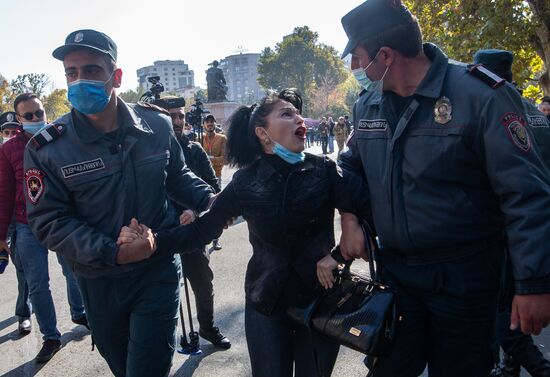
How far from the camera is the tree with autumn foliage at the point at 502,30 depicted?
819 cm

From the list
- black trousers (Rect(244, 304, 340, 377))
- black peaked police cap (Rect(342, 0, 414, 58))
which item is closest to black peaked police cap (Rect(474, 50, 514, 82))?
black peaked police cap (Rect(342, 0, 414, 58))

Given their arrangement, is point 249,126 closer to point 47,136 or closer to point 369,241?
point 369,241

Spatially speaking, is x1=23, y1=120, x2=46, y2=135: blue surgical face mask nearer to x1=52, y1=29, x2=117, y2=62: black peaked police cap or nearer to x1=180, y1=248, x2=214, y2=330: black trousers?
x1=180, y1=248, x2=214, y2=330: black trousers

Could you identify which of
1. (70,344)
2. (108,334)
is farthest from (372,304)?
(70,344)

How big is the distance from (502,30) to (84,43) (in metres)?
8.11

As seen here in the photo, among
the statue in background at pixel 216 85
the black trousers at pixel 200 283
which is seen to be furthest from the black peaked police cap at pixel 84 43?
the statue in background at pixel 216 85

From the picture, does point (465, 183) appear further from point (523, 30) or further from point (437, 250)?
point (523, 30)

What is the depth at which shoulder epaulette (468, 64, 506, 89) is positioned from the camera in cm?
177

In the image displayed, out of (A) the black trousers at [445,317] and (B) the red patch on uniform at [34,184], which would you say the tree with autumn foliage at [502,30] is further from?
(B) the red patch on uniform at [34,184]

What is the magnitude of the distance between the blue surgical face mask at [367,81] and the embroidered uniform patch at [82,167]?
1.31 m

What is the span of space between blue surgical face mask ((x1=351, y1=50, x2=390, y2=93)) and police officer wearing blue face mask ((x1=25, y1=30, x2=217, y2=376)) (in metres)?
1.07

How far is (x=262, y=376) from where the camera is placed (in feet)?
7.38

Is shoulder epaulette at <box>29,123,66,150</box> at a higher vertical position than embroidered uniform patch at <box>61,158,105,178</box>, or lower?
higher

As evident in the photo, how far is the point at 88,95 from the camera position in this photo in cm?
230
